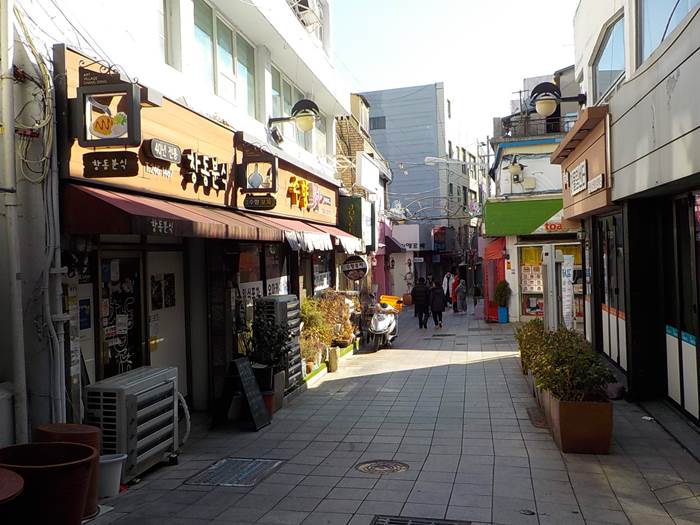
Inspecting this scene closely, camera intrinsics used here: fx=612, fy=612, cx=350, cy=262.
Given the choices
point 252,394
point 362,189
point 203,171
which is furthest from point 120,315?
point 362,189

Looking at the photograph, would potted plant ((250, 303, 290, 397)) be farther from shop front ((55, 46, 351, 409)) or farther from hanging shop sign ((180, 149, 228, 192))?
hanging shop sign ((180, 149, 228, 192))

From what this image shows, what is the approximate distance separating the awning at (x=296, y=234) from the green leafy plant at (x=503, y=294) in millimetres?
11571

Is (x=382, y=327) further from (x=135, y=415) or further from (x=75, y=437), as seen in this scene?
(x=75, y=437)

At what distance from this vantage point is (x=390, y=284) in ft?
116

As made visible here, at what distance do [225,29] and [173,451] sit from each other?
24.1 ft

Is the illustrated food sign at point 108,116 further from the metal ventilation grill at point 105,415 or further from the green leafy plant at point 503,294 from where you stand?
the green leafy plant at point 503,294

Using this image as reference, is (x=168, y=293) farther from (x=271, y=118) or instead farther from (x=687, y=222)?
(x=687, y=222)

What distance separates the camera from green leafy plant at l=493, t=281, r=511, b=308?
22828 millimetres

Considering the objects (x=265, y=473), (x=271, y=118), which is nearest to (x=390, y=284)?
(x=271, y=118)

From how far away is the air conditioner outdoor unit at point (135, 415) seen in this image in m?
6.11

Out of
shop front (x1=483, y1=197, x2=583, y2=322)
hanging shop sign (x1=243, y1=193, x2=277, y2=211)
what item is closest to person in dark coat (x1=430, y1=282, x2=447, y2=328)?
shop front (x1=483, y1=197, x2=583, y2=322)

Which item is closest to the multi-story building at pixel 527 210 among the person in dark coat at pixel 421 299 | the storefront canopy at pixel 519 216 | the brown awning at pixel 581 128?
the storefront canopy at pixel 519 216

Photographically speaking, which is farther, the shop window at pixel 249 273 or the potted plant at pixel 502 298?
the potted plant at pixel 502 298

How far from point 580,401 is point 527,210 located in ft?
53.3
